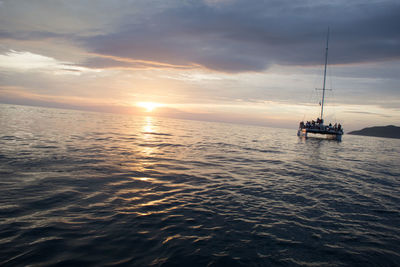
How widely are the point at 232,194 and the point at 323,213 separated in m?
2.90

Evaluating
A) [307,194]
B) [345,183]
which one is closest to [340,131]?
[345,183]

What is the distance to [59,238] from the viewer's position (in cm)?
432

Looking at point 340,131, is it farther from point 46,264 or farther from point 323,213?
point 46,264

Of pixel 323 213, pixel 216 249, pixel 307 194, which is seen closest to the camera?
pixel 216 249

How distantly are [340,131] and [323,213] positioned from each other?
5578cm

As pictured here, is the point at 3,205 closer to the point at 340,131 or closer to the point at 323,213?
the point at 323,213

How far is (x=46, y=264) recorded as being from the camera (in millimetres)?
3568

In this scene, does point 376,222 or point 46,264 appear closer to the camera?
point 46,264

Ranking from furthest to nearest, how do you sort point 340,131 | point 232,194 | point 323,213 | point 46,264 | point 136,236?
point 340,131 < point 232,194 < point 323,213 < point 136,236 < point 46,264

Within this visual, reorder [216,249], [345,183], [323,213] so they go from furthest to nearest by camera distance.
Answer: [345,183], [323,213], [216,249]

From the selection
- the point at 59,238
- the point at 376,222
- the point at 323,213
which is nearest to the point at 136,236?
the point at 59,238

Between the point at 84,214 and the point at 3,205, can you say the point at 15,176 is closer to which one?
the point at 3,205

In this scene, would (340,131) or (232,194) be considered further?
(340,131)

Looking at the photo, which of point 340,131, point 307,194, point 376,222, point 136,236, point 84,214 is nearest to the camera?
point 136,236
